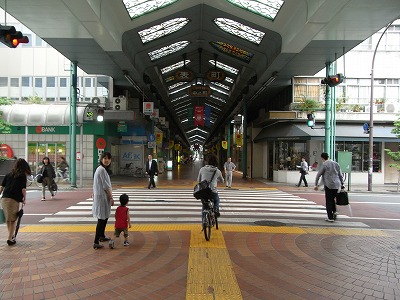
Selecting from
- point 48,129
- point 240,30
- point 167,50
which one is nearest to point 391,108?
point 240,30

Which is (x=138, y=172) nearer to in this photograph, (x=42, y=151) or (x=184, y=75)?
(x=42, y=151)

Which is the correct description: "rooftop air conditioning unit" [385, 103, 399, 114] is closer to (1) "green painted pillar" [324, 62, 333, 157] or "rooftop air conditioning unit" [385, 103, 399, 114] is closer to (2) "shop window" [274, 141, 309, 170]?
(2) "shop window" [274, 141, 309, 170]

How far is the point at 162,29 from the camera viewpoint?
56.4ft

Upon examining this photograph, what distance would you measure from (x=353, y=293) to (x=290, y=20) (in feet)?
37.1

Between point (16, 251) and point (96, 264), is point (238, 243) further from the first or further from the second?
point (16, 251)

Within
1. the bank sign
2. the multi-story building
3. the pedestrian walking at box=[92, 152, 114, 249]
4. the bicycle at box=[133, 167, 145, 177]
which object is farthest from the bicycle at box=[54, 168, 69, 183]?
the pedestrian walking at box=[92, 152, 114, 249]

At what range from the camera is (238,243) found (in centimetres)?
711

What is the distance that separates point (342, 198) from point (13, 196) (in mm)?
7819

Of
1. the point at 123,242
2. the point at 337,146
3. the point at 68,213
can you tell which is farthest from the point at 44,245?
the point at 337,146

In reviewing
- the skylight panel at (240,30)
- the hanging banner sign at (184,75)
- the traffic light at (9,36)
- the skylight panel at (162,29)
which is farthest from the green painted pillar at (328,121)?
the traffic light at (9,36)

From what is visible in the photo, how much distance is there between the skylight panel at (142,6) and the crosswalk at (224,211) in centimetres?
750

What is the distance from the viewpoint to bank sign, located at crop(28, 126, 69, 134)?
24.6m

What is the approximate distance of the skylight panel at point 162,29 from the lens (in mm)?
16453

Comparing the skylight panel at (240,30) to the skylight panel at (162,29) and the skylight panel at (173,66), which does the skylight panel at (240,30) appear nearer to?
the skylight panel at (162,29)
